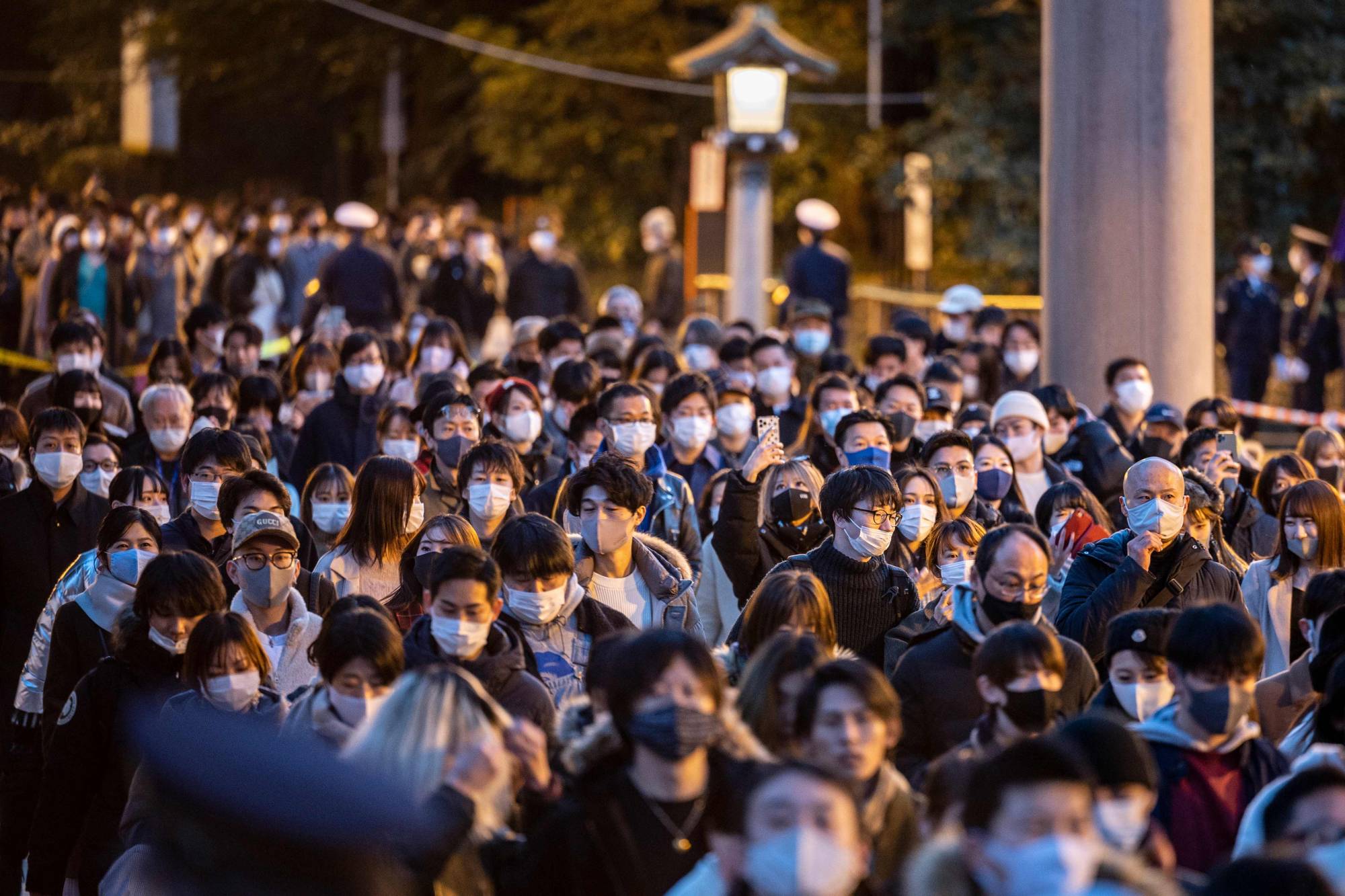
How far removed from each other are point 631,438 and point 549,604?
11.7 feet

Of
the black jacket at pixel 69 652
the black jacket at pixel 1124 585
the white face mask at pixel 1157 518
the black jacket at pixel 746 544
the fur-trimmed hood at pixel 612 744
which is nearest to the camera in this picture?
the fur-trimmed hood at pixel 612 744

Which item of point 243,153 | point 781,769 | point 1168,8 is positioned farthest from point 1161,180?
point 243,153

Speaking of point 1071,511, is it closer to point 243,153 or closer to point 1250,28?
point 1250,28

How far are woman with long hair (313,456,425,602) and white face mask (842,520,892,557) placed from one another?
1.68m

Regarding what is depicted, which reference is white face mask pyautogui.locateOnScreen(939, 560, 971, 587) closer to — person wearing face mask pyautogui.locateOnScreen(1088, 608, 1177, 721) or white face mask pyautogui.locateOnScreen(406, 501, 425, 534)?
person wearing face mask pyautogui.locateOnScreen(1088, 608, 1177, 721)

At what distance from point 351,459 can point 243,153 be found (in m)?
31.1

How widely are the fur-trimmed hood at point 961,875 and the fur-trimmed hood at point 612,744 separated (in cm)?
52

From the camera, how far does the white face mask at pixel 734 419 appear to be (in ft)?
38.1

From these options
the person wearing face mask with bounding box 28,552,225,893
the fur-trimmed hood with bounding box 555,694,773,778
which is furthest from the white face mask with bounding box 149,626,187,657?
the fur-trimmed hood with bounding box 555,694,773,778

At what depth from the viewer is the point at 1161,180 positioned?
15.5 metres

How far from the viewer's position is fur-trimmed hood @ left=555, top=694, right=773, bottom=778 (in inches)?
201

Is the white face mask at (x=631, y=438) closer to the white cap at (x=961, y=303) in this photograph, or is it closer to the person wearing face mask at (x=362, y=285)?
the white cap at (x=961, y=303)

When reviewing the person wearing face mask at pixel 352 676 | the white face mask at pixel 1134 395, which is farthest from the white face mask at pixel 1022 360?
the person wearing face mask at pixel 352 676

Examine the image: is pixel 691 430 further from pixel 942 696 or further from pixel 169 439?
pixel 942 696
